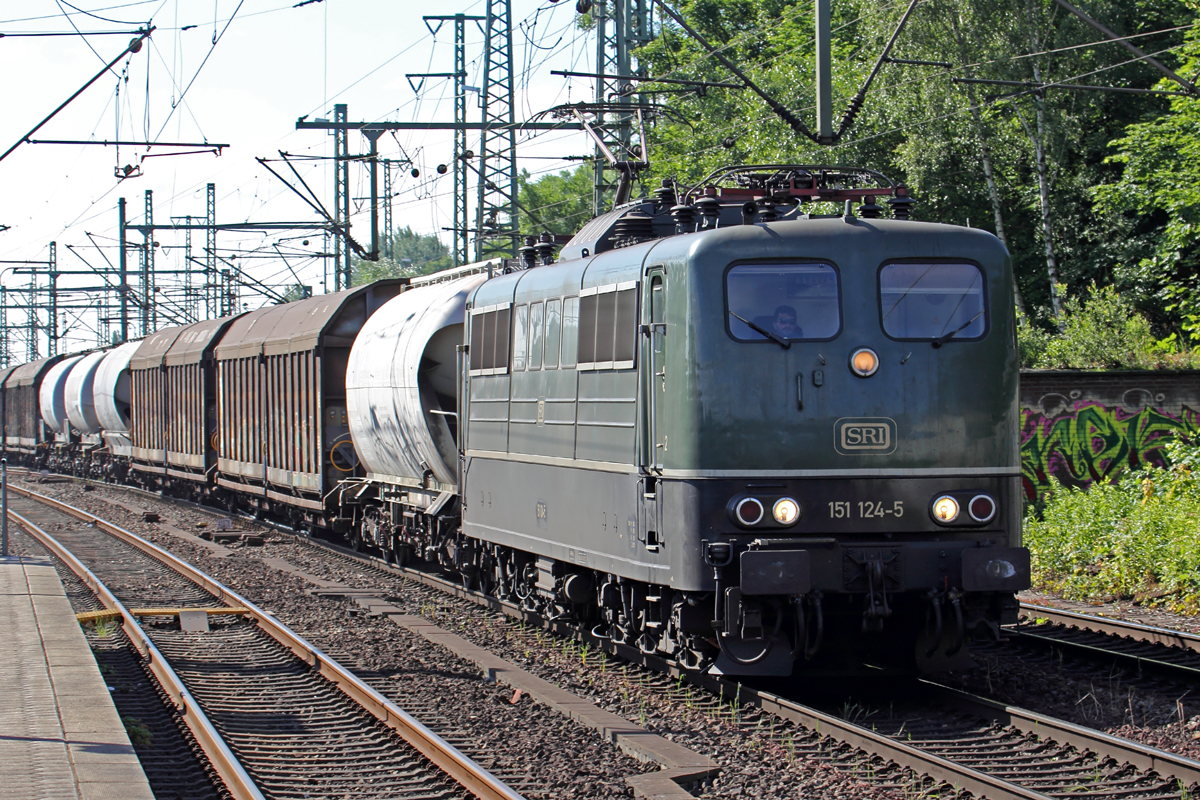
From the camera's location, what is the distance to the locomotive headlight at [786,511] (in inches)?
318

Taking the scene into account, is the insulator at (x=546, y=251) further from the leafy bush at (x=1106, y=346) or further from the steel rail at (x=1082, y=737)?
the leafy bush at (x=1106, y=346)

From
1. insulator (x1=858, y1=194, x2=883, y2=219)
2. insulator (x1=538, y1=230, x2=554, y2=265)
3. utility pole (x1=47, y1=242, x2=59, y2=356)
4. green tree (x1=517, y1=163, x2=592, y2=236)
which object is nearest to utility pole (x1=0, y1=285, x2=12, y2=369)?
utility pole (x1=47, y1=242, x2=59, y2=356)

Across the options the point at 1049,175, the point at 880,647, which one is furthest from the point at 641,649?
the point at 1049,175

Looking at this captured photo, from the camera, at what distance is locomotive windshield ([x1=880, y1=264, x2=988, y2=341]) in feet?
27.7

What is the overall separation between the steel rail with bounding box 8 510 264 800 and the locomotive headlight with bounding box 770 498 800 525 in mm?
3476

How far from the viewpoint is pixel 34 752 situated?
6.99m

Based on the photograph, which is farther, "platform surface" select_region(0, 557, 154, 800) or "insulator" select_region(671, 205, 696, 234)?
"insulator" select_region(671, 205, 696, 234)

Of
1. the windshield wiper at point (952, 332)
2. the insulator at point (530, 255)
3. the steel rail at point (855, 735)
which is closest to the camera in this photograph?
the steel rail at point (855, 735)

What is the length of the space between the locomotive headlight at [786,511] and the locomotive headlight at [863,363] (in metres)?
0.95

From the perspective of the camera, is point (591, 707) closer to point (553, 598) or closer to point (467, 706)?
point (467, 706)

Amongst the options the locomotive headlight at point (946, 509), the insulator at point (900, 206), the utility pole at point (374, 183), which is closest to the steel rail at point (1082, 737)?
the locomotive headlight at point (946, 509)

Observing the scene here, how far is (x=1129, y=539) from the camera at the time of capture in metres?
13.8

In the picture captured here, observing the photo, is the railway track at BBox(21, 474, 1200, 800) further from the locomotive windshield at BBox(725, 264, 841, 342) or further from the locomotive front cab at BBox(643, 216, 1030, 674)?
the locomotive windshield at BBox(725, 264, 841, 342)

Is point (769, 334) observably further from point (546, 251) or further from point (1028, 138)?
point (1028, 138)
